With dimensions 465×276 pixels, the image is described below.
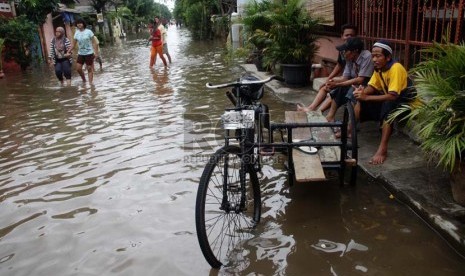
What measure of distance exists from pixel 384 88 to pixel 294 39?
4.45 meters

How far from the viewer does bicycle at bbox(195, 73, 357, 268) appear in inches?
118

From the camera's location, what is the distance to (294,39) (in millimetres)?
8891

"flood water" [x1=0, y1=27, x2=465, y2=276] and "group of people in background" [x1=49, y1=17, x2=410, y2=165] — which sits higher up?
"group of people in background" [x1=49, y1=17, x2=410, y2=165]

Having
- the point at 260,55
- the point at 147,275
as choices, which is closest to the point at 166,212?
the point at 147,275

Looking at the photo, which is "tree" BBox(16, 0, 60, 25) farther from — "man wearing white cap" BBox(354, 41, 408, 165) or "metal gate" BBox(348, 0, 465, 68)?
"man wearing white cap" BBox(354, 41, 408, 165)

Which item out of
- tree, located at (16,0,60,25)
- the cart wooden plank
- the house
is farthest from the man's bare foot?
tree, located at (16,0,60,25)

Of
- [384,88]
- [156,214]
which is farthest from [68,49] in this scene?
[384,88]

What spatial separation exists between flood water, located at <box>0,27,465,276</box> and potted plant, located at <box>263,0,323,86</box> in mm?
2874

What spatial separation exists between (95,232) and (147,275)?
92 cm

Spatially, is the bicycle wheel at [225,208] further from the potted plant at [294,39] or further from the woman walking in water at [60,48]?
the woman walking in water at [60,48]

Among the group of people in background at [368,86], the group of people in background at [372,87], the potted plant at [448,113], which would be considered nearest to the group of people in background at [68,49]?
the group of people in background at [368,86]

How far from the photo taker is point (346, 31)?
6242 mm

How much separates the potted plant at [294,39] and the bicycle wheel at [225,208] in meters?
5.76

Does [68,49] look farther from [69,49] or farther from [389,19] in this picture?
[389,19]
